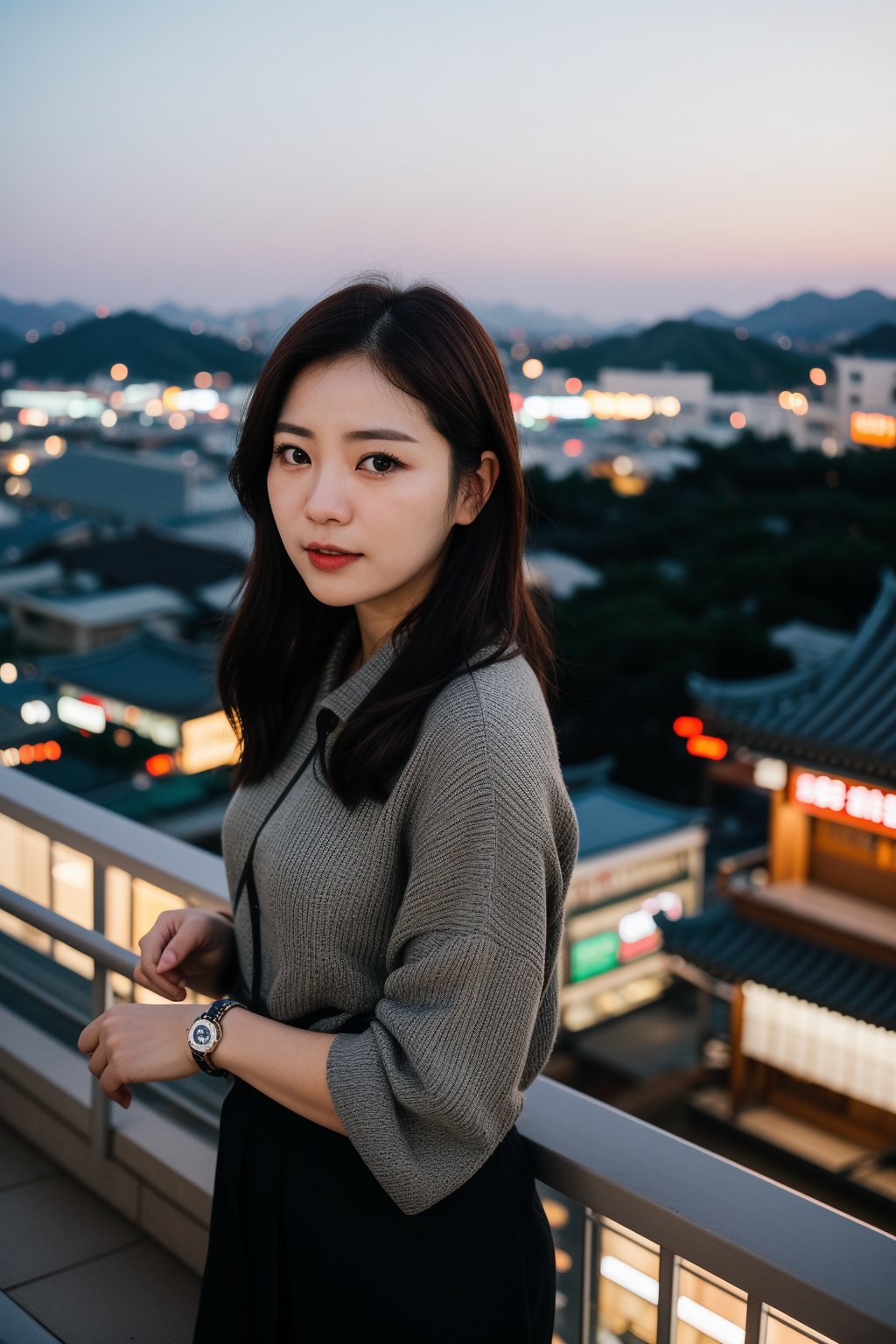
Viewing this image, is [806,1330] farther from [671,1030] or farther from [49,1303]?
[671,1030]

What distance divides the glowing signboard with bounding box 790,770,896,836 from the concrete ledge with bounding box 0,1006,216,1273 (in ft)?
21.4

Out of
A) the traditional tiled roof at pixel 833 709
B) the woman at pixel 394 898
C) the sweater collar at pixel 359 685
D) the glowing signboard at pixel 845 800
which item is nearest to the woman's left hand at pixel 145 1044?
the woman at pixel 394 898

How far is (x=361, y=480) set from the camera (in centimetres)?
102

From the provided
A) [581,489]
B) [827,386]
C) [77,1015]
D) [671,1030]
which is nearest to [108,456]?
[581,489]

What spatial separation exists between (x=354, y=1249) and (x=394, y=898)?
0.28m

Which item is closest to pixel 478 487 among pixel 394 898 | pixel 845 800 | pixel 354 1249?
pixel 394 898

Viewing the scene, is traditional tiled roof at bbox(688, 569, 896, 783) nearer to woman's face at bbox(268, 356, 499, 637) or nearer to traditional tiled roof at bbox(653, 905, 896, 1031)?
traditional tiled roof at bbox(653, 905, 896, 1031)

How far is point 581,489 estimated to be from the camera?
30266 mm

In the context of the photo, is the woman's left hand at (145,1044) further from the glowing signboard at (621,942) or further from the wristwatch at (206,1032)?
the glowing signboard at (621,942)

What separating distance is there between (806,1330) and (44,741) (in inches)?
627

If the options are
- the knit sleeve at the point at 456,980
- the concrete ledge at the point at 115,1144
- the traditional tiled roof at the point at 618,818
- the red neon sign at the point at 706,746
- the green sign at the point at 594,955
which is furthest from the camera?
the red neon sign at the point at 706,746

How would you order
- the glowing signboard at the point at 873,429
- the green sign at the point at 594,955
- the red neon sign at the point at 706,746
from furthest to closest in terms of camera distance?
the glowing signboard at the point at 873,429
the red neon sign at the point at 706,746
the green sign at the point at 594,955

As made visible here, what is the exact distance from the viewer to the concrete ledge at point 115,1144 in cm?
161

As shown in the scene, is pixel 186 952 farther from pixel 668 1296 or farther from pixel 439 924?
pixel 668 1296
